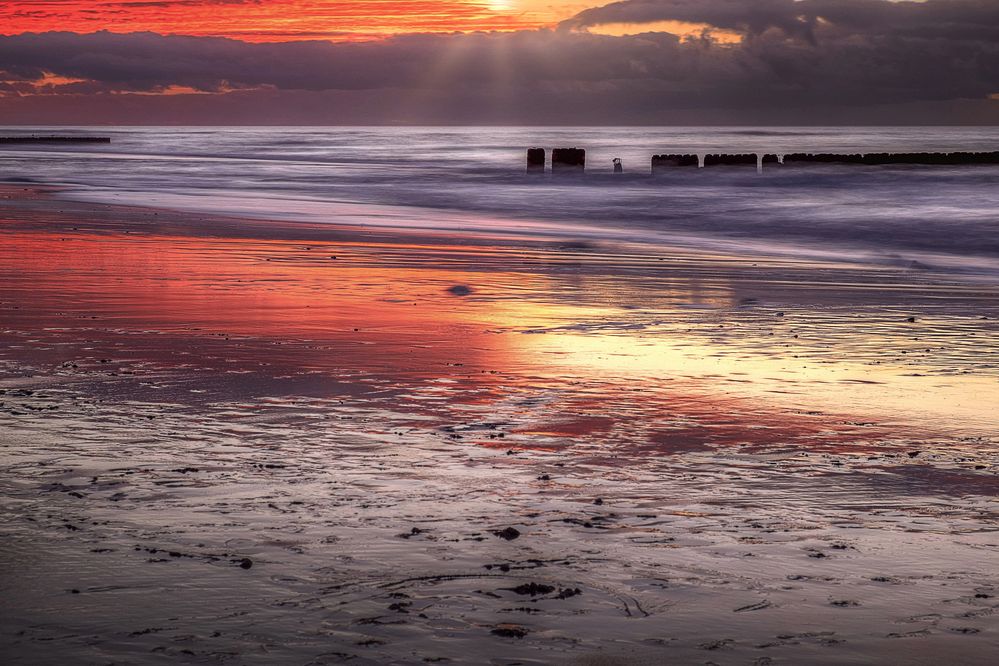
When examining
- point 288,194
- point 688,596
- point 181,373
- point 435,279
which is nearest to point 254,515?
point 688,596

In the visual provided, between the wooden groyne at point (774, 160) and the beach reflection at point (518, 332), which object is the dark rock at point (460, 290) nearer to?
the beach reflection at point (518, 332)

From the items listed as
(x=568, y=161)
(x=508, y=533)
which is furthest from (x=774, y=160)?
(x=508, y=533)

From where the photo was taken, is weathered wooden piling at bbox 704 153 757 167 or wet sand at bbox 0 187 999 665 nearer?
wet sand at bbox 0 187 999 665

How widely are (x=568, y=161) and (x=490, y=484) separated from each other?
5156cm

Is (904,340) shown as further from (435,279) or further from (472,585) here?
(472,585)

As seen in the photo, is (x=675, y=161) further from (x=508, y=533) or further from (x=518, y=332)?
(x=508, y=533)

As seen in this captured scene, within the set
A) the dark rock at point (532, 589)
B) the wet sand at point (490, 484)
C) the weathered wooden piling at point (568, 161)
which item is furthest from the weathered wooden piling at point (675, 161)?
the dark rock at point (532, 589)

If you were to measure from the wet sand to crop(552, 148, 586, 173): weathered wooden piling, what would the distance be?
1739 inches

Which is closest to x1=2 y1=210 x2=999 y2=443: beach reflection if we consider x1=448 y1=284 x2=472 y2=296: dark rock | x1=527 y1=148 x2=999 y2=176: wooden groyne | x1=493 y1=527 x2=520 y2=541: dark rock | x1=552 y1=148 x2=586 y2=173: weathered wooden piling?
x1=448 y1=284 x2=472 y2=296: dark rock

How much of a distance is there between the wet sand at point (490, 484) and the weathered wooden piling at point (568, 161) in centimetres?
4417

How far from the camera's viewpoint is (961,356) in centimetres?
962

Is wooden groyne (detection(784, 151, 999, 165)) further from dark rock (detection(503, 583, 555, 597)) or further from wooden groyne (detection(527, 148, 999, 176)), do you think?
dark rock (detection(503, 583, 555, 597))

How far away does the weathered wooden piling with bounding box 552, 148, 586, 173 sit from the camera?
2200 inches

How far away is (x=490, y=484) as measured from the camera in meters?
5.58
